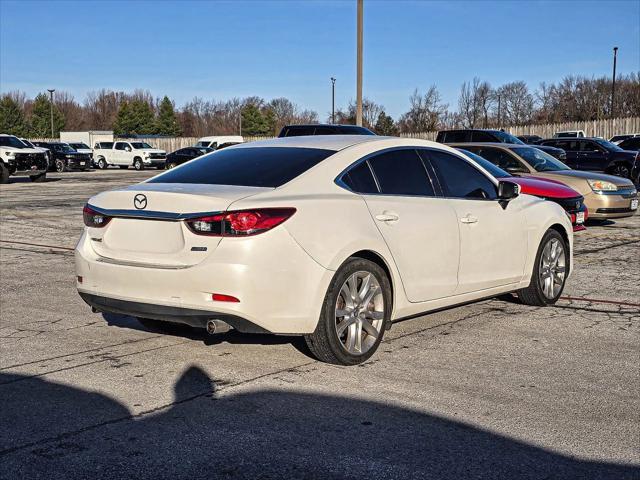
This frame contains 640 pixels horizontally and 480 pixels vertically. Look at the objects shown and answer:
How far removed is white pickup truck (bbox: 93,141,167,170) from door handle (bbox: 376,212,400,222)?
49.5 metres

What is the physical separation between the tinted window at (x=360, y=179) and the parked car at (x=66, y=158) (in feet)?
142

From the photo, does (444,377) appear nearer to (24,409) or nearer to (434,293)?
(434,293)

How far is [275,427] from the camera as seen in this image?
14.0ft

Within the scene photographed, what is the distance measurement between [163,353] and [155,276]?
2.78ft

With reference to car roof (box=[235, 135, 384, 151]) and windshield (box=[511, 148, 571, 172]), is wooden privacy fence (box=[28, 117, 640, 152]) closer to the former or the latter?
windshield (box=[511, 148, 571, 172])

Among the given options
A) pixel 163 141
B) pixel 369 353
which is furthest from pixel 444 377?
pixel 163 141

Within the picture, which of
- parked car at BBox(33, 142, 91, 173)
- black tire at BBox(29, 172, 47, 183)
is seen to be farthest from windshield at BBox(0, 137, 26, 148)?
parked car at BBox(33, 142, 91, 173)

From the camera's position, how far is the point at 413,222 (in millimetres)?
6000

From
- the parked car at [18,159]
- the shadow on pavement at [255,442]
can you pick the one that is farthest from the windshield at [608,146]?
the shadow on pavement at [255,442]

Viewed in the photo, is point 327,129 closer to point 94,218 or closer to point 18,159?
point 18,159

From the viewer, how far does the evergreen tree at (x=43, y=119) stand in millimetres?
100812

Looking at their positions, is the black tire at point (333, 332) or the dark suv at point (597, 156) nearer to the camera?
the black tire at point (333, 332)

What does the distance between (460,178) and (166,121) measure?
332ft

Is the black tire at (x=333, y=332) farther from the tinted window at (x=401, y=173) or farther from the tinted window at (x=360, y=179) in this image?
the tinted window at (x=401, y=173)
